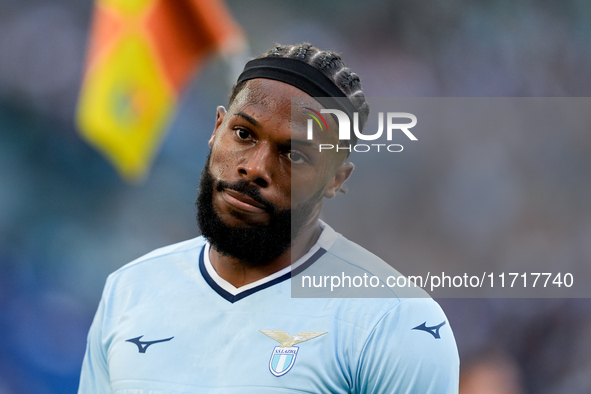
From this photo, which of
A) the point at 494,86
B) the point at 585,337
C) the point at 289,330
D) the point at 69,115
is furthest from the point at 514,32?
the point at 289,330

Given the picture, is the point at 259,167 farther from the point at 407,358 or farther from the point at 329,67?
the point at 407,358

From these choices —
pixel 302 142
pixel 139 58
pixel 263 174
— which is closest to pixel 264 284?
pixel 263 174

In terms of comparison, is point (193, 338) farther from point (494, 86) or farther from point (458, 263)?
point (494, 86)

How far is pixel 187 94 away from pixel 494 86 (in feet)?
10.8

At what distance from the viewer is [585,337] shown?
17.9 feet

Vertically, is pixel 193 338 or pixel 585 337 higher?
pixel 585 337

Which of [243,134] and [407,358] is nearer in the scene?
[407,358]

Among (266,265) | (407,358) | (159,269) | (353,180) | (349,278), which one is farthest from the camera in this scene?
(353,180)

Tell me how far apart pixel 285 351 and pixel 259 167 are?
2.20ft

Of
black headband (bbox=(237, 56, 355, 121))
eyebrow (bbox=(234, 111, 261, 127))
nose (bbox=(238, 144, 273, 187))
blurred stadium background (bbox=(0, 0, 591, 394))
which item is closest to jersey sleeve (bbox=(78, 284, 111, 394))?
nose (bbox=(238, 144, 273, 187))

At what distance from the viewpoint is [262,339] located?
82.2 inches

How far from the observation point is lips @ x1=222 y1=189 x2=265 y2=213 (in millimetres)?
2164

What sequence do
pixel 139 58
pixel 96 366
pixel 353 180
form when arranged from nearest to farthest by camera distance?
1. pixel 96 366
2. pixel 139 58
3. pixel 353 180

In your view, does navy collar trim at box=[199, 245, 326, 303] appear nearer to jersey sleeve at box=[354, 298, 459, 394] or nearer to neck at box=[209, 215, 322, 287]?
neck at box=[209, 215, 322, 287]
